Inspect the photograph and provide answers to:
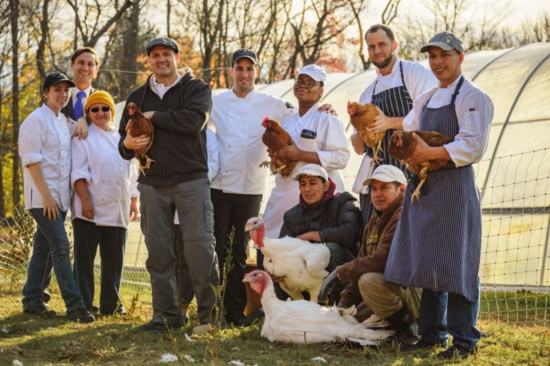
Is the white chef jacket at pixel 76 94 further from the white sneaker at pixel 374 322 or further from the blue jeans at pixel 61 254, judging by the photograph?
the white sneaker at pixel 374 322

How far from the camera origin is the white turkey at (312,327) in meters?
4.77

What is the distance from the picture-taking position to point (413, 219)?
14.8ft

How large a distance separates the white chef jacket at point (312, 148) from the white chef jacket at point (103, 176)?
1303 millimetres

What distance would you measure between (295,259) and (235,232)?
84cm

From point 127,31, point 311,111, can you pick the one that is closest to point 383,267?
point 311,111

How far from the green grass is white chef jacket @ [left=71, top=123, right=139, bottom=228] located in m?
0.95

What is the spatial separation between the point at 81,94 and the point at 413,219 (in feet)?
11.8

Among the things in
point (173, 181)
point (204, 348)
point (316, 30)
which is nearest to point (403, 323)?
point (204, 348)

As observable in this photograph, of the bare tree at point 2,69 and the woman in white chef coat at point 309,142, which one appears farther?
the bare tree at point 2,69

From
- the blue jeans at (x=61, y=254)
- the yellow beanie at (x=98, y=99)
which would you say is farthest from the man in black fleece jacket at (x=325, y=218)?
the yellow beanie at (x=98, y=99)

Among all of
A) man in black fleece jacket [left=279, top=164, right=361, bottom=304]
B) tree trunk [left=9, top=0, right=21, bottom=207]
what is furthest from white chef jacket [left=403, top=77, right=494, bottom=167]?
tree trunk [left=9, top=0, right=21, bottom=207]

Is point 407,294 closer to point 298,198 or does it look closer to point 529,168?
point 298,198

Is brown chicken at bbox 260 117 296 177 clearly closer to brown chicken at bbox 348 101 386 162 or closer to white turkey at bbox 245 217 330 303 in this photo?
white turkey at bbox 245 217 330 303

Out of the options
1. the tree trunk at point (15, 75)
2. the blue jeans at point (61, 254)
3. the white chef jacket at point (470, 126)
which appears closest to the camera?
the white chef jacket at point (470, 126)
